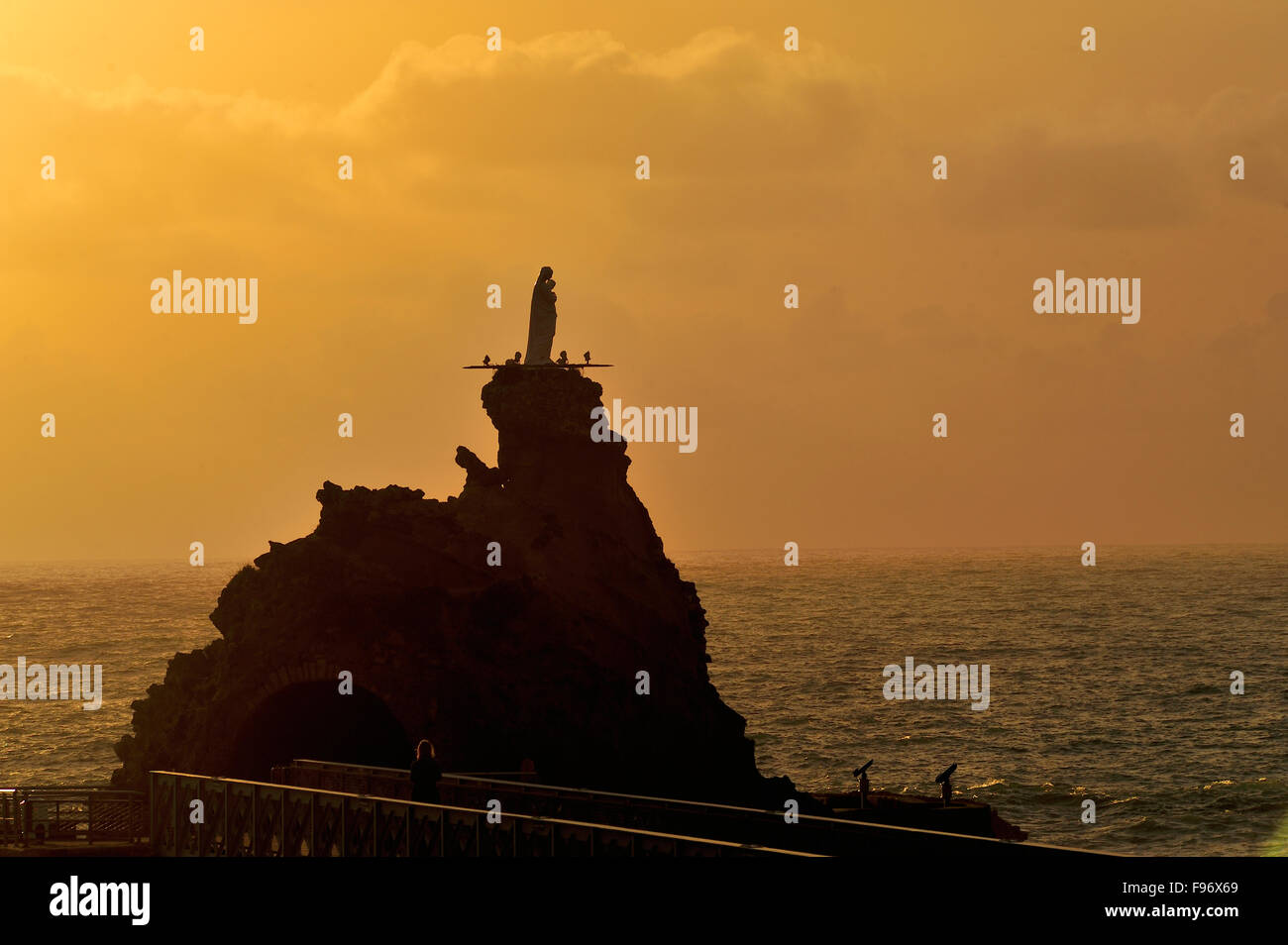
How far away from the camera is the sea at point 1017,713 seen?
195ft

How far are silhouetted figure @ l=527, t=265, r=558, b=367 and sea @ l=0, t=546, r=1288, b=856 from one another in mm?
23092

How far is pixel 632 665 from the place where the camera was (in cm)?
4147

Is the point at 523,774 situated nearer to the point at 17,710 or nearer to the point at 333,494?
the point at 333,494

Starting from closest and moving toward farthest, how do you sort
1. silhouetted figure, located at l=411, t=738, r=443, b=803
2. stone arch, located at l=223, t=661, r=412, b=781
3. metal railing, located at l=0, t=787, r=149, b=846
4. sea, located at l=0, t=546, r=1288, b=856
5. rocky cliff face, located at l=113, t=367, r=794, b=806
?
1. silhouetted figure, located at l=411, t=738, r=443, b=803
2. metal railing, located at l=0, t=787, r=149, b=846
3. stone arch, located at l=223, t=661, r=412, b=781
4. rocky cliff face, located at l=113, t=367, r=794, b=806
5. sea, located at l=0, t=546, r=1288, b=856

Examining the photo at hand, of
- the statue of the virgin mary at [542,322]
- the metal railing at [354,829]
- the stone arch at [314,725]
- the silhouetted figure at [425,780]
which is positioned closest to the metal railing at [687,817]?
the metal railing at [354,829]

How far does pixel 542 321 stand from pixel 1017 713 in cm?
5026

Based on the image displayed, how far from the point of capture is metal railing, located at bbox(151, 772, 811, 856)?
1894 centimetres

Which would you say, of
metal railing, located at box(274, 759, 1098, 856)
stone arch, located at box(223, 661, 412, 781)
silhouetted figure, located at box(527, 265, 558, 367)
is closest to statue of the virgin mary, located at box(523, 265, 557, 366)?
silhouetted figure, located at box(527, 265, 558, 367)

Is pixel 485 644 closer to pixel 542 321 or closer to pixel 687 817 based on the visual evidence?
pixel 542 321

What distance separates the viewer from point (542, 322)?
43.8 m

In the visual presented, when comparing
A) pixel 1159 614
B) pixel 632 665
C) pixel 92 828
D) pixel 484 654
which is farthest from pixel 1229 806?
pixel 1159 614

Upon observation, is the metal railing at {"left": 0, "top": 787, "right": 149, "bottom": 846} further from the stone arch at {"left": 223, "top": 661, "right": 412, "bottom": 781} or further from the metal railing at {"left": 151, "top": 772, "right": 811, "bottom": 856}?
the stone arch at {"left": 223, "top": 661, "right": 412, "bottom": 781}

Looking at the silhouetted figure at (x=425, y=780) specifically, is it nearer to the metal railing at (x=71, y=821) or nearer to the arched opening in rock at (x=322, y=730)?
the metal railing at (x=71, y=821)
